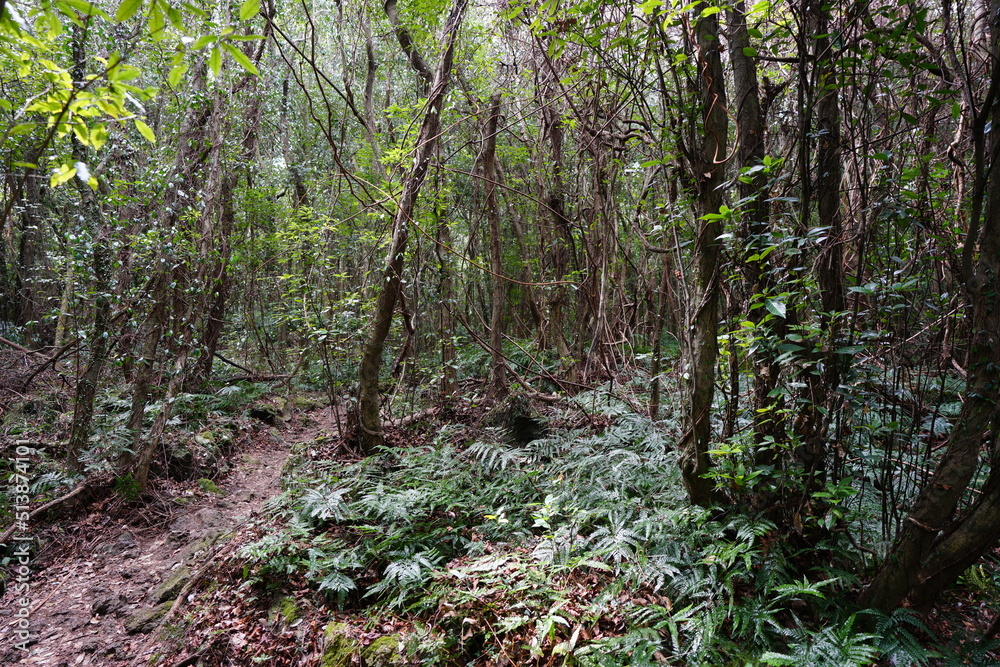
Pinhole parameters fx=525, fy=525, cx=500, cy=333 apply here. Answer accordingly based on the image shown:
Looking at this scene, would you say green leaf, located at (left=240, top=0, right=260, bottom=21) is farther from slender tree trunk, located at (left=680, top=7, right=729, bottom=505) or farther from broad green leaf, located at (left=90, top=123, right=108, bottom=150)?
slender tree trunk, located at (left=680, top=7, right=729, bottom=505)

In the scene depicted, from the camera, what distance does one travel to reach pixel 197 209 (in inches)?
263

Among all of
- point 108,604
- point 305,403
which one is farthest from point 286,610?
point 305,403

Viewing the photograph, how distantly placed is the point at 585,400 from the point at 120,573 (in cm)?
492

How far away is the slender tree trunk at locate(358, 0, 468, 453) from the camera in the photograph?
5.69 meters

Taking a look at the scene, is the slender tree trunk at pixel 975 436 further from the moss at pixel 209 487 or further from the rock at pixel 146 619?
the moss at pixel 209 487

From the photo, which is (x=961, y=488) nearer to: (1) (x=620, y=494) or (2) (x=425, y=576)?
(1) (x=620, y=494)

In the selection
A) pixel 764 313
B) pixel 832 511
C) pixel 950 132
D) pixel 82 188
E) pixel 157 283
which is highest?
pixel 82 188

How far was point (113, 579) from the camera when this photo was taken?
4.84 metres

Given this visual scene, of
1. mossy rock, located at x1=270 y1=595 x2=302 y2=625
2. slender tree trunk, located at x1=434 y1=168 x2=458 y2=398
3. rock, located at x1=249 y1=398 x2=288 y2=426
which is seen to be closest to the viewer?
mossy rock, located at x1=270 y1=595 x2=302 y2=625

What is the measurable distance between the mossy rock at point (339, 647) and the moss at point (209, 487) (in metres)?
3.65

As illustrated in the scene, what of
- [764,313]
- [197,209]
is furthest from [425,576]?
[197,209]

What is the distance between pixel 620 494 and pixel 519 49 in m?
6.61

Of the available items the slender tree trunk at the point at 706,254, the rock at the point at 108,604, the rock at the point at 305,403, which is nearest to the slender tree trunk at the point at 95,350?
the rock at the point at 108,604

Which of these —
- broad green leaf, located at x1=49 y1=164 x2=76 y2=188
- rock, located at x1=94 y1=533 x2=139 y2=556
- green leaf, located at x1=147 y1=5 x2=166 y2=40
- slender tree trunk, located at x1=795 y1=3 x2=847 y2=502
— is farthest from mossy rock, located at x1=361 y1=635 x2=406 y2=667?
rock, located at x1=94 y1=533 x2=139 y2=556
